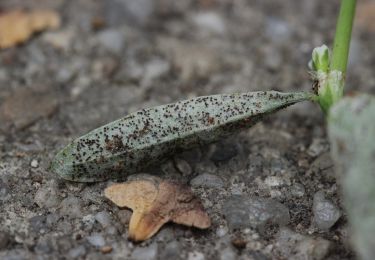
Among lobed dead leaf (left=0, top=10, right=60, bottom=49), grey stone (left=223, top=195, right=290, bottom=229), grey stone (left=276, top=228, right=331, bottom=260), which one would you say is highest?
lobed dead leaf (left=0, top=10, right=60, bottom=49)

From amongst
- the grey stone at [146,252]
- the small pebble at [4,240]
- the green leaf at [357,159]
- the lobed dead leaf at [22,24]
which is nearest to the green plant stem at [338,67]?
the green leaf at [357,159]

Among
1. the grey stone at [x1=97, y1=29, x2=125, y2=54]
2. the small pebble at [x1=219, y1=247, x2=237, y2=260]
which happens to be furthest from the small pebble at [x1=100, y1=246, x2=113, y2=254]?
the grey stone at [x1=97, y1=29, x2=125, y2=54]

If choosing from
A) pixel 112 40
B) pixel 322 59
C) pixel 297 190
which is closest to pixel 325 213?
pixel 297 190

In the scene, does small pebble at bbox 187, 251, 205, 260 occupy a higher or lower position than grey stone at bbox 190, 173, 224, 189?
lower

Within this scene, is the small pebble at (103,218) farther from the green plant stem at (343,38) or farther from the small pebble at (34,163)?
the green plant stem at (343,38)

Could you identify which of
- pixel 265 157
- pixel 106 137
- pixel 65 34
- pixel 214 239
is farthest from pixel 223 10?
pixel 214 239

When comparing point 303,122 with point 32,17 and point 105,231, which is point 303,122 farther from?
point 32,17

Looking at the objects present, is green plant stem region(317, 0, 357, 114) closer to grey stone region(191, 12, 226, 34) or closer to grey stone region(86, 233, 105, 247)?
grey stone region(86, 233, 105, 247)
